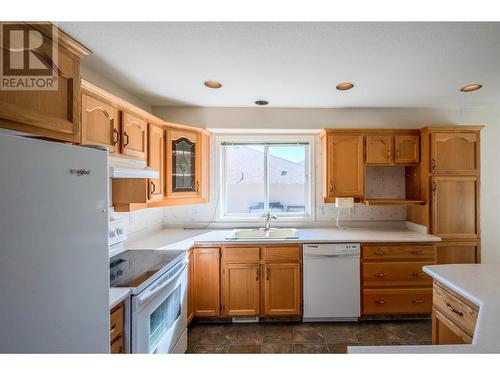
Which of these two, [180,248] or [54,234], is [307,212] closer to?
[180,248]

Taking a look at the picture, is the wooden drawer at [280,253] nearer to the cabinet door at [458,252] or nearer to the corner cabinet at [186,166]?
the corner cabinet at [186,166]

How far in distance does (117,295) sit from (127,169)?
30.8 inches

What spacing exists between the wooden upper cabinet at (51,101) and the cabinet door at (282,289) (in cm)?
202

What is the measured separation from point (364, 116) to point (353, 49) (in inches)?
57.3

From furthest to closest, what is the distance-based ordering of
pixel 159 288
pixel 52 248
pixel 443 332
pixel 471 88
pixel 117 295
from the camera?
pixel 471 88, pixel 159 288, pixel 443 332, pixel 117 295, pixel 52 248

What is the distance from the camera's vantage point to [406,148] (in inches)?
107

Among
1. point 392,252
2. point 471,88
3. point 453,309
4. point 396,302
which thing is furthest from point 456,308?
point 471,88

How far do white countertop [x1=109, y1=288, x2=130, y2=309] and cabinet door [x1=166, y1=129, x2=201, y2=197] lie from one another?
1195 millimetres

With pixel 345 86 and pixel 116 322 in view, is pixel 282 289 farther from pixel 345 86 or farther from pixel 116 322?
pixel 345 86

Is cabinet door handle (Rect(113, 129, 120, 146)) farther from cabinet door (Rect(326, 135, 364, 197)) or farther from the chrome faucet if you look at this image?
cabinet door (Rect(326, 135, 364, 197))

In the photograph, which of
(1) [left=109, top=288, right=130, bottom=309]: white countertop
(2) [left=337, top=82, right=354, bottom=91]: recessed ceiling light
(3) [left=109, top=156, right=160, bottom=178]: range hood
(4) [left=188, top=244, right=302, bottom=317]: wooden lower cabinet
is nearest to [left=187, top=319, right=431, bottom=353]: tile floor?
(4) [left=188, top=244, right=302, bottom=317]: wooden lower cabinet

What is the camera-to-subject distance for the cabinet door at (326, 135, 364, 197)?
2.74 m

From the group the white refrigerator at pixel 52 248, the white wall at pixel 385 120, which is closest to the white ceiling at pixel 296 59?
the white wall at pixel 385 120

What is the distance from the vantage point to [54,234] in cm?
78
